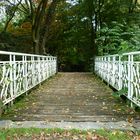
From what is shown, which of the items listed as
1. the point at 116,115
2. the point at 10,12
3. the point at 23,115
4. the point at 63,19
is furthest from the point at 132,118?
the point at 63,19

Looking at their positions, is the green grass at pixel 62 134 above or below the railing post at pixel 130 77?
below

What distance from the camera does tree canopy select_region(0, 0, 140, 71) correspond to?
21500mm

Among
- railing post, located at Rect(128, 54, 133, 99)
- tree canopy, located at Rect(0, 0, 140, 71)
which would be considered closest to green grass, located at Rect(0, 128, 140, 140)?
railing post, located at Rect(128, 54, 133, 99)

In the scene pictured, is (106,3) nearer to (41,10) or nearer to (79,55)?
(79,55)

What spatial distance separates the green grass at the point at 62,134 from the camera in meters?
5.10

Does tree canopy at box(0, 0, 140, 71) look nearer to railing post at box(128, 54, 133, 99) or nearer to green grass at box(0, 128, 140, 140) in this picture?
railing post at box(128, 54, 133, 99)

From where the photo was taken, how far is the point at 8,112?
6.91 m

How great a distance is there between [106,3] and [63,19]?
465 cm

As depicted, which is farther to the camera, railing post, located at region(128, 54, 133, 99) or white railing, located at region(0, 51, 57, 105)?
railing post, located at region(128, 54, 133, 99)

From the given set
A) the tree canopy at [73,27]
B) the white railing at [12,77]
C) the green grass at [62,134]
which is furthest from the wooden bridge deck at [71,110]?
the tree canopy at [73,27]

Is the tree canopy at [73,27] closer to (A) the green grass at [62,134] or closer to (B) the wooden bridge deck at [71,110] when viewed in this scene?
(B) the wooden bridge deck at [71,110]

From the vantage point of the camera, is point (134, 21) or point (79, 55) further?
point (79, 55)

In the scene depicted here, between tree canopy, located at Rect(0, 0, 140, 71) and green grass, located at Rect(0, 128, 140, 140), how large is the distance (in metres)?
14.2

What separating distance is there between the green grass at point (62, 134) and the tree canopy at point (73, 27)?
14216mm
